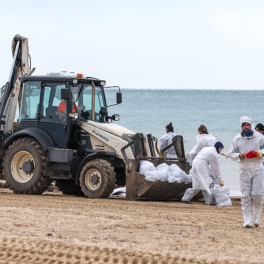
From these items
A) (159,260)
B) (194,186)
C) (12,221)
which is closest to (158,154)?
(194,186)

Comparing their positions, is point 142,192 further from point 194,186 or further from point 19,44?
point 19,44

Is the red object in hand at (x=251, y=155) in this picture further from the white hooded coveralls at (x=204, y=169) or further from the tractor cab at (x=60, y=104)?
the tractor cab at (x=60, y=104)

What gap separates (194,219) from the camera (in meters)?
12.3

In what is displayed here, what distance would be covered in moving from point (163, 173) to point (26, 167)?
2934 millimetres

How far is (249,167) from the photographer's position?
451 inches

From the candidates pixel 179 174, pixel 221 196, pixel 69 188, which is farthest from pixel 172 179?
pixel 69 188

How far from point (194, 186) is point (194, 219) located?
2948 millimetres

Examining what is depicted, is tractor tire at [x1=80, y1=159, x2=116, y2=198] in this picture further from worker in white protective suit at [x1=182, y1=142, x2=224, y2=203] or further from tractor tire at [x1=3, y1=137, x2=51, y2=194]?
worker in white protective suit at [x1=182, y1=142, x2=224, y2=203]

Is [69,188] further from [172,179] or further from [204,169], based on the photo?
[204,169]

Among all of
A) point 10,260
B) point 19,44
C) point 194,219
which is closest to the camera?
point 10,260

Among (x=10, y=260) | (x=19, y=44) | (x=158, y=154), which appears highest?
(x=19, y=44)

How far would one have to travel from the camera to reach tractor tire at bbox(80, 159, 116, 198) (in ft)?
49.6

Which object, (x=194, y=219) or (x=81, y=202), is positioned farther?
(x=81, y=202)

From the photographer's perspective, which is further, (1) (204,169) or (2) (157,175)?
(1) (204,169)
